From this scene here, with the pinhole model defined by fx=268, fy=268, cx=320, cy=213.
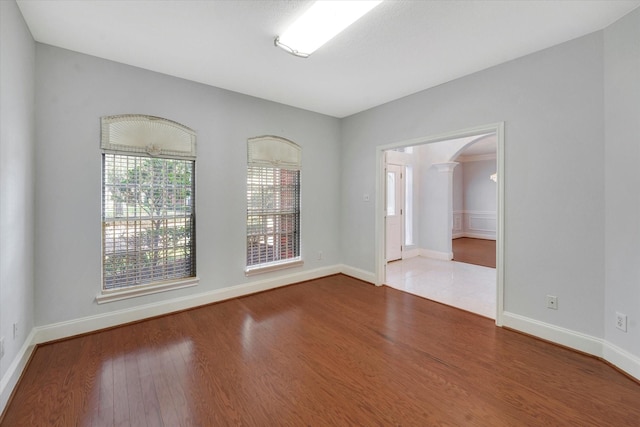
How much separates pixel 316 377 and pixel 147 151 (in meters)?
2.72

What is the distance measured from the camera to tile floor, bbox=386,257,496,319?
3.40 m

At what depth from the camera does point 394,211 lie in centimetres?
568

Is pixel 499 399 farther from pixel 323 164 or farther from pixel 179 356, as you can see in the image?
pixel 323 164

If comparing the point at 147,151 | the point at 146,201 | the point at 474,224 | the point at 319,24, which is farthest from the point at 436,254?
the point at 147,151

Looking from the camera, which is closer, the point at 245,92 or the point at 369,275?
the point at 245,92

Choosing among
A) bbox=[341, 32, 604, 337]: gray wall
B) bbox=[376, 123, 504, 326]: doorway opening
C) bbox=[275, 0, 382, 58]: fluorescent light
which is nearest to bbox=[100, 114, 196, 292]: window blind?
bbox=[275, 0, 382, 58]: fluorescent light

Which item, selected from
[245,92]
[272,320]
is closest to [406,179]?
[245,92]

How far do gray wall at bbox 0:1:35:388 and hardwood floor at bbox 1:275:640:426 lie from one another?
0.46m

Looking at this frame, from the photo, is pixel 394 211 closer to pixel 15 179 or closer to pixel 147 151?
pixel 147 151

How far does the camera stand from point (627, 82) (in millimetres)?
2014

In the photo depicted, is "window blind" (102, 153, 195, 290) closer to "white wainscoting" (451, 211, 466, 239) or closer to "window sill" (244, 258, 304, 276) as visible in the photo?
"window sill" (244, 258, 304, 276)

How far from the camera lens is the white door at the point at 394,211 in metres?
5.59

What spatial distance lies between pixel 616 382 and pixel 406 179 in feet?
15.1

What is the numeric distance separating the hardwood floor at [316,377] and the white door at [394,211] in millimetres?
2745
